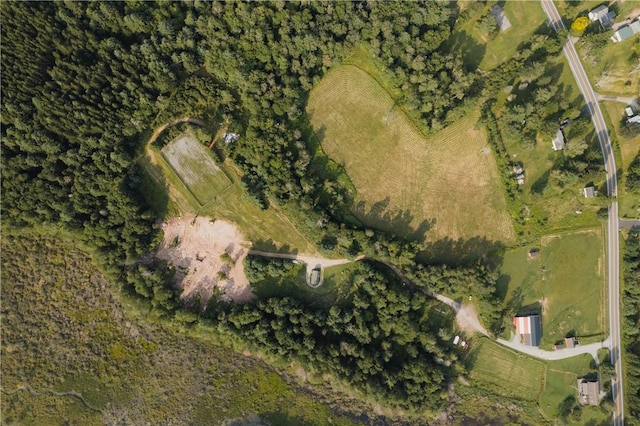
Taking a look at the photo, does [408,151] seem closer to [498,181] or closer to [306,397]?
[498,181]

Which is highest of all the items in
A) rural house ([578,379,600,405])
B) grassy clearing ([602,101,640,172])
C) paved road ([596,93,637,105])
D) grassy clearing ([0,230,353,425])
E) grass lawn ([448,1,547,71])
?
grass lawn ([448,1,547,71])

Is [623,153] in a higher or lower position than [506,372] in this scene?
higher

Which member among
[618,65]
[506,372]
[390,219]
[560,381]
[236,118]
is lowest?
[506,372]

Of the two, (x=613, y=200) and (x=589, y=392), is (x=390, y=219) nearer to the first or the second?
(x=613, y=200)

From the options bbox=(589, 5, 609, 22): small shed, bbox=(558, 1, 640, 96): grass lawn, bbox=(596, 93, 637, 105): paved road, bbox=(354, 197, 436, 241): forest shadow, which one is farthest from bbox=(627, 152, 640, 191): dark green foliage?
bbox=(354, 197, 436, 241): forest shadow

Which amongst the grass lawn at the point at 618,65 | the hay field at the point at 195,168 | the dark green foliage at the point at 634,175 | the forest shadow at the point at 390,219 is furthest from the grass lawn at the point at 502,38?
the hay field at the point at 195,168

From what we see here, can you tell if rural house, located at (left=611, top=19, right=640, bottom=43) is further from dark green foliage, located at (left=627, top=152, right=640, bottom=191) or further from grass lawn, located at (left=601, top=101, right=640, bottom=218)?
dark green foliage, located at (left=627, top=152, right=640, bottom=191)

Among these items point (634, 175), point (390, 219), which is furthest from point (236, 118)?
point (634, 175)
